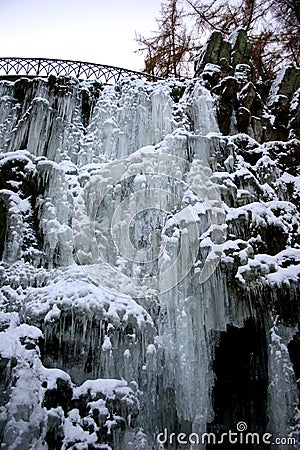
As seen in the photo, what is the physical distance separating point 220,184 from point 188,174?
1.71 ft

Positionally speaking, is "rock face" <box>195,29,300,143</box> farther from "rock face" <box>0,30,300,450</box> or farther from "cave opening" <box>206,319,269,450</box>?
"cave opening" <box>206,319,269,450</box>

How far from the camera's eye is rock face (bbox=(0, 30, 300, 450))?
5.09 m

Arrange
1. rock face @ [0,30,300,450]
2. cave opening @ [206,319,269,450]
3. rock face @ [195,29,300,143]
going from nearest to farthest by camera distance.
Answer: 1. rock face @ [0,30,300,450]
2. cave opening @ [206,319,269,450]
3. rock face @ [195,29,300,143]

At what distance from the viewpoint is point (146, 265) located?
232 inches

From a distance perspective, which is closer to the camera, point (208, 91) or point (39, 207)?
point (39, 207)

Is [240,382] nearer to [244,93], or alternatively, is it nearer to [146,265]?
[146,265]

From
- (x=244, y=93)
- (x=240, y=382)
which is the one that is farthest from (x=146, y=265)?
(x=244, y=93)

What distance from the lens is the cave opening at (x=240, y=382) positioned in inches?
231

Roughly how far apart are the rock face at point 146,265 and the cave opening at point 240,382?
0.09 feet

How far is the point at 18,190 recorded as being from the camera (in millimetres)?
6348

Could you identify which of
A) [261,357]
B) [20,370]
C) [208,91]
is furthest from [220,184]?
[20,370]

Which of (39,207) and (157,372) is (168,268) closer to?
(157,372)

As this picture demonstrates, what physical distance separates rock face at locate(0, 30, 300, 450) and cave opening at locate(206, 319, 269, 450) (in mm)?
27

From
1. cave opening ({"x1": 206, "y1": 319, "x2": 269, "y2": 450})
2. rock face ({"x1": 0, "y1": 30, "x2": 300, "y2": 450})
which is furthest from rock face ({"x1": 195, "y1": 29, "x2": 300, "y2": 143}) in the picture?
cave opening ({"x1": 206, "y1": 319, "x2": 269, "y2": 450})
